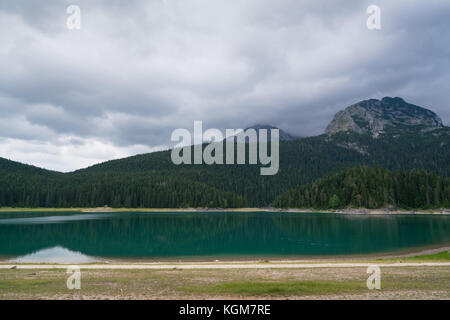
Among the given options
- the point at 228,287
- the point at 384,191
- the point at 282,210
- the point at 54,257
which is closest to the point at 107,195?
the point at 282,210

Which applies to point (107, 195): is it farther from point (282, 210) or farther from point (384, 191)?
point (384, 191)

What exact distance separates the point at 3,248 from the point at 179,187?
497 ft

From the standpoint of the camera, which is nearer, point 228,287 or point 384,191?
point 228,287

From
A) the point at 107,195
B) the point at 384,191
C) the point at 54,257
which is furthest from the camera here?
the point at 107,195

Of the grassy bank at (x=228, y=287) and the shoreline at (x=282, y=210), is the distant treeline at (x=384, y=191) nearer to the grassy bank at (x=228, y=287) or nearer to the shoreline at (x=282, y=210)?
the shoreline at (x=282, y=210)

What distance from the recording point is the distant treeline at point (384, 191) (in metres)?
137

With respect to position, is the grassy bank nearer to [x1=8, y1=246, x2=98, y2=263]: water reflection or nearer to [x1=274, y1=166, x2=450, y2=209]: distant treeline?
[x1=8, y1=246, x2=98, y2=263]: water reflection

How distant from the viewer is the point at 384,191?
140375mm

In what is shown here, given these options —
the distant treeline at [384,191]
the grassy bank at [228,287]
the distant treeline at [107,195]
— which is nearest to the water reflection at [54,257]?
the grassy bank at [228,287]

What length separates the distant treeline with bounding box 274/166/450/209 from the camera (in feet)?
450

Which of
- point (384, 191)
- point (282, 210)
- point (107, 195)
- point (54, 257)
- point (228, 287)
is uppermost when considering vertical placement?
point (384, 191)
